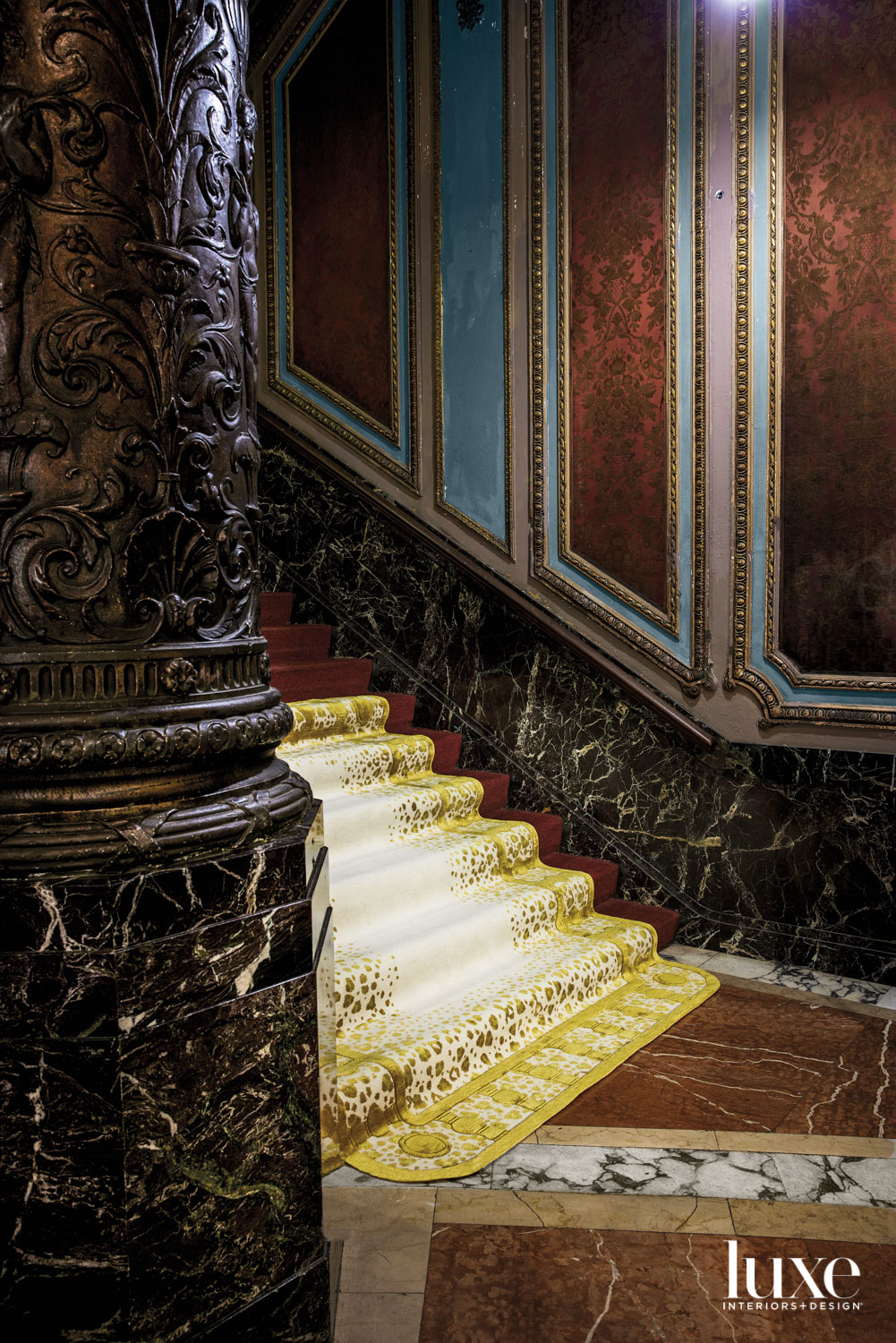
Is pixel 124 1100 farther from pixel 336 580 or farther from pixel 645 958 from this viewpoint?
pixel 336 580

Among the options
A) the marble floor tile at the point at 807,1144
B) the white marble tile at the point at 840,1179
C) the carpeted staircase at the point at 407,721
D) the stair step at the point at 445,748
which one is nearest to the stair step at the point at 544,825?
the carpeted staircase at the point at 407,721

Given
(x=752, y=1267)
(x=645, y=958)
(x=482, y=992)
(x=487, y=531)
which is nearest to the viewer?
(x=752, y=1267)

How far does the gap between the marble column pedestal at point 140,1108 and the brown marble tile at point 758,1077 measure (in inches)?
48.2

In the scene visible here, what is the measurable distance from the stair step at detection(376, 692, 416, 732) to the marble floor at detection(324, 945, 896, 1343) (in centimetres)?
178

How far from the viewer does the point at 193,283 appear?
4.35 feet

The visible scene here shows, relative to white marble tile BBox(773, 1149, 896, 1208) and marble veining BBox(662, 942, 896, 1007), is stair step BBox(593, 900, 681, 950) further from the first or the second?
white marble tile BBox(773, 1149, 896, 1208)

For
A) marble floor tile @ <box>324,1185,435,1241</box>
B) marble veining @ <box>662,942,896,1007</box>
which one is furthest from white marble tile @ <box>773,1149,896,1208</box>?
marble veining @ <box>662,942,896,1007</box>

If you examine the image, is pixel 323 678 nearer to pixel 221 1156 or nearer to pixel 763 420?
pixel 763 420

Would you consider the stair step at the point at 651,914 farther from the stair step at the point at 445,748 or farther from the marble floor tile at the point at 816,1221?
the marble floor tile at the point at 816,1221

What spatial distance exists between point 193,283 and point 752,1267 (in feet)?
6.13

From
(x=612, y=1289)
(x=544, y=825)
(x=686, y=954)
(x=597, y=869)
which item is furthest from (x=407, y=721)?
(x=612, y=1289)

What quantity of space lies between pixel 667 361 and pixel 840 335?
60cm

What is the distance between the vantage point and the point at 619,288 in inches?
145

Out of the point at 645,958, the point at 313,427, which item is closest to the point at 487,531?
the point at 313,427
